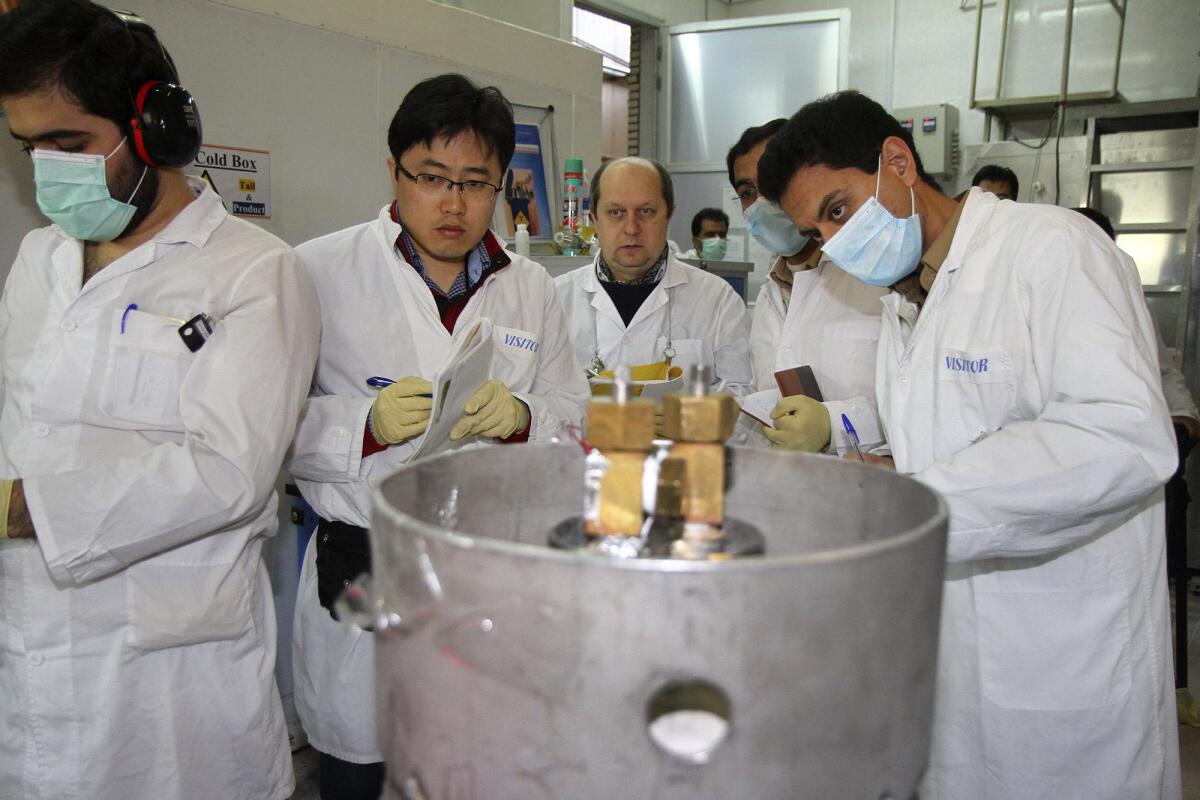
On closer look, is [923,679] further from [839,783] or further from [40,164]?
[40,164]

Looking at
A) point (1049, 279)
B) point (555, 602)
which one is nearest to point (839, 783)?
point (555, 602)

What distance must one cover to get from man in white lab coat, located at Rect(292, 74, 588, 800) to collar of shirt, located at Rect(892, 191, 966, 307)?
63 centimetres

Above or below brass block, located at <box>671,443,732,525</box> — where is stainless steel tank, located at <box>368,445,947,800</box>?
below

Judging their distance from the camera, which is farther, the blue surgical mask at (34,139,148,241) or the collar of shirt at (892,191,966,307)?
the collar of shirt at (892,191,966,307)

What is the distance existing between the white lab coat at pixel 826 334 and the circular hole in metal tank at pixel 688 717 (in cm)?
125

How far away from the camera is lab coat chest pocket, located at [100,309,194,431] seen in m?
1.23

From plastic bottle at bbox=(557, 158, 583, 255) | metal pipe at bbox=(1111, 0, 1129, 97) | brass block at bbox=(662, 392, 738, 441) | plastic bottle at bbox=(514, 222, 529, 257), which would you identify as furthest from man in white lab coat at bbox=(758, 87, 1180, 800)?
metal pipe at bbox=(1111, 0, 1129, 97)

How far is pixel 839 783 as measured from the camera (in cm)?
57

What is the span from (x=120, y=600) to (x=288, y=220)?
3.99 ft

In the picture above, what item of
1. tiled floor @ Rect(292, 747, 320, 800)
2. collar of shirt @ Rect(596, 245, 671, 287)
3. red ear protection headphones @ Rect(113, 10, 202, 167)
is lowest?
tiled floor @ Rect(292, 747, 320, 800)

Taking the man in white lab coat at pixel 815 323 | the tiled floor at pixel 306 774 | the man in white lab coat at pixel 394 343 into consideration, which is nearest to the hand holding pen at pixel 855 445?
the man in white lab coat at pixel 815 323

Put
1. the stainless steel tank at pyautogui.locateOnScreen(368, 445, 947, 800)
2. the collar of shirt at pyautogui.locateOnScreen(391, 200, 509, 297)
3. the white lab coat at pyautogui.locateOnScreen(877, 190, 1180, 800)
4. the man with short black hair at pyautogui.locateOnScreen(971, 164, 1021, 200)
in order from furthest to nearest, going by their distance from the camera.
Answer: the man with short black hair at pyautogui.locateOnScreen(971, 164, 1021, 200) < the collar of shirt at pyautogui.locateOnScreen(391, 200, 509, 297) < the white lab coat at pyautogui.locateOnScreen(877, 190, 1180, 800) < the stainless steel tank at pyautogui.locateOnScreen(368, 445, 947, 800)

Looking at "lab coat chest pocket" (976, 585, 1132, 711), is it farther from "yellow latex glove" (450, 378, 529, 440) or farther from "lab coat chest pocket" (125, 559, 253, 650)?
"lab coat chest pocket" (125, 559, 253, 650)

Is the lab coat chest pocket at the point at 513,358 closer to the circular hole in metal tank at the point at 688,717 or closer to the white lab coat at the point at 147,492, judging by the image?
the white lab coat at the point at 147,492
